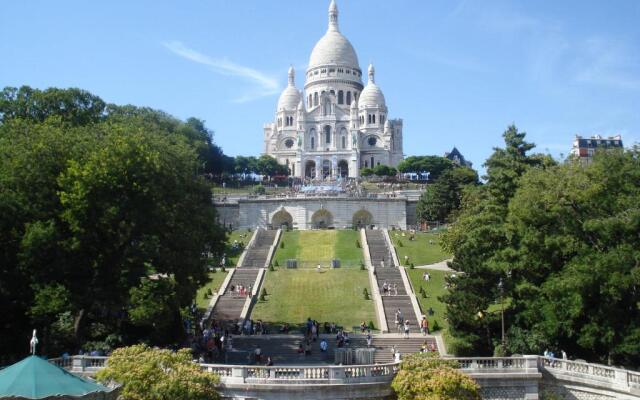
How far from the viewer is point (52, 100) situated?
146 ft

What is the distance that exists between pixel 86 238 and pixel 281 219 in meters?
51.2

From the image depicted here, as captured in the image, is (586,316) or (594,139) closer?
(586,316)

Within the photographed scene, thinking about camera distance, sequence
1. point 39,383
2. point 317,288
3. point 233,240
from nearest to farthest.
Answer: point 39,383, point 317,288, point 233,240

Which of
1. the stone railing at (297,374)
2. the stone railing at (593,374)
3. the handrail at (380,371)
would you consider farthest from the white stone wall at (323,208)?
the stone railing at (297,374)

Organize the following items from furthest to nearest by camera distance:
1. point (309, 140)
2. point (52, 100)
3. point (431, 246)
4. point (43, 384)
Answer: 1. point (309, 140)
2. point (431, 246)
3. point (52, 100)
4. point (43, 384)

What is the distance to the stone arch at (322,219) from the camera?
7856 cm

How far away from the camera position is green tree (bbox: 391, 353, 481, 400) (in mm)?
20906

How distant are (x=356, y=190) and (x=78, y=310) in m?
58.0

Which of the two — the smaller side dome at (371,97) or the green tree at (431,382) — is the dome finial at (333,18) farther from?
the green tree at (431,382)

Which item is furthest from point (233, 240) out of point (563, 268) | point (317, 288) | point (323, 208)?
point (563, 268)

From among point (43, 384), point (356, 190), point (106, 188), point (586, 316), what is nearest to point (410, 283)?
point (586, 316)

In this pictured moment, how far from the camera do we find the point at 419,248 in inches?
2344

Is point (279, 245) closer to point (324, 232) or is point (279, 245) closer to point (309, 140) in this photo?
point (324, 232)

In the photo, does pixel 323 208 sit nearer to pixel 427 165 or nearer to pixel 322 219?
pixel 322 219
